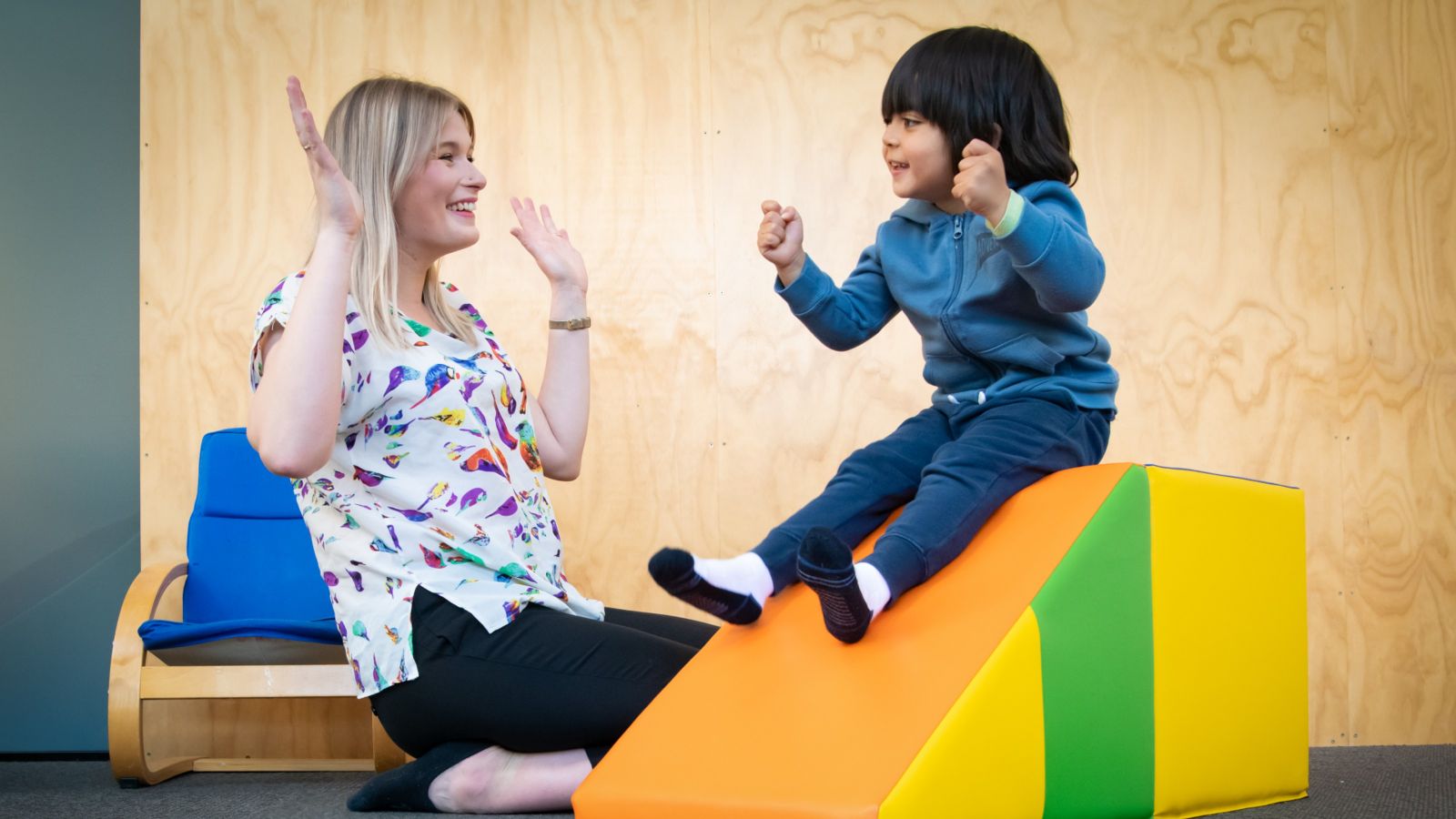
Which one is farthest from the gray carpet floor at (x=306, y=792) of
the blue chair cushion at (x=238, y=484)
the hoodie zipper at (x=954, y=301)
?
the hoodie zipper at (x=954, y=301)

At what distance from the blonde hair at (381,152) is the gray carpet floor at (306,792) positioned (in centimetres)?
86

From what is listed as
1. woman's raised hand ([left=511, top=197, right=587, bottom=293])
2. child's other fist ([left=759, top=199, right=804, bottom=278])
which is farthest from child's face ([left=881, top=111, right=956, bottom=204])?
woman's raised hand ([left=511, top=197, right=587, bottom=293])

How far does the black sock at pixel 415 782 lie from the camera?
1845 millimetres

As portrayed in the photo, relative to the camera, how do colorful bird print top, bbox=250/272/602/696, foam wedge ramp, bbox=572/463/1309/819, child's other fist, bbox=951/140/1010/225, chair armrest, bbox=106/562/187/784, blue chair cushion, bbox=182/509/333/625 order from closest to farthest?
foam wedge ramp, bbox=572/463/1309/819, child's other fist, bbox=951/140/1010/225, colorful bird print top, bbox=250/272/602/696, chair armrest, bbox=106/562/187/784, blue chair cushion, bbox=182/509/333/625

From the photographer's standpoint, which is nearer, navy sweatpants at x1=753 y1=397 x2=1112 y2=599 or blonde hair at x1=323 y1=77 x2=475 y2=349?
navy sweatpants at x1=753 y1=397 x2=1112 y2=599

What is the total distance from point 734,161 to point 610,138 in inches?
12.8

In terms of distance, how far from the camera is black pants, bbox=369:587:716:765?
1.79 meters

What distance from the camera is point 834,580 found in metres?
1.45

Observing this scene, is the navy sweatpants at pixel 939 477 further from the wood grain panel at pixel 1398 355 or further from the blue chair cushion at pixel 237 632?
the wood grain panel at pixel 1398 355

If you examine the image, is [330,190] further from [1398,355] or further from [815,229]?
[1398,355]

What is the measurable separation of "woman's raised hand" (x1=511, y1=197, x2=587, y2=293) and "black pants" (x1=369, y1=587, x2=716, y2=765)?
65 cm

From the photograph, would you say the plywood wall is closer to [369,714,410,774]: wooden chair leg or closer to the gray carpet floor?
the gray carpet floor

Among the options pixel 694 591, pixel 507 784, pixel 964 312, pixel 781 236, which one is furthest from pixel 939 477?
pixel 507 784

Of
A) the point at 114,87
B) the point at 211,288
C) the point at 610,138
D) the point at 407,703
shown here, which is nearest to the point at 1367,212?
the point at 610,138
